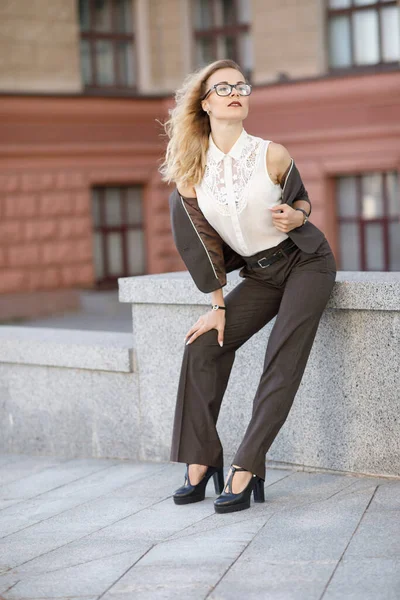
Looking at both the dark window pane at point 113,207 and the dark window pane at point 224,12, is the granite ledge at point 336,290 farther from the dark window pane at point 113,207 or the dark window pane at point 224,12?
the dark window pane at point 224,12

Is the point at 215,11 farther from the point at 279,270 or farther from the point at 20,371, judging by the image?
the point at 279,270

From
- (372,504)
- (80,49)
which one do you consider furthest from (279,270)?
(80,49)

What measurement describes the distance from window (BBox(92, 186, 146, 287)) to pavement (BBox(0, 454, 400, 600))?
15.3 metres

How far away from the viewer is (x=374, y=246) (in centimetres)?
1962

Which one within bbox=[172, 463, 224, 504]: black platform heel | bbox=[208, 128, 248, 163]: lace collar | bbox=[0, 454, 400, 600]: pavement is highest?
bbox=[208, 128, 248, 163]: lace collar

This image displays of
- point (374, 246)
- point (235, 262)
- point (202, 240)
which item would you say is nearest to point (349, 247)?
point (374, 246)

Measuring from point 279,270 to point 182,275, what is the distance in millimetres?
1255

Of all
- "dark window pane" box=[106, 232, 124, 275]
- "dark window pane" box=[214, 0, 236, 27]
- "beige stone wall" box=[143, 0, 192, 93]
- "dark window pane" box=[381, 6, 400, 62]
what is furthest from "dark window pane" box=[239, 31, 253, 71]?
"dark window pane" box=[106, 232, 124, 275]

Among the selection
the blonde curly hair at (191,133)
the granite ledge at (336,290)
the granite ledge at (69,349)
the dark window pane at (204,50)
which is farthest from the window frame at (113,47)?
the blonde curly hair at (191,133)

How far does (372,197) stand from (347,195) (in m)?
0.46

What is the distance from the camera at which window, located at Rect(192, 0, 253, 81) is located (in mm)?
20781

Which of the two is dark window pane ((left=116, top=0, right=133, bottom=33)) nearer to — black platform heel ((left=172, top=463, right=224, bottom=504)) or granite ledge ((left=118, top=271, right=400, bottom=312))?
granite ledge ((left=118, top=271, right=400, bottom=312))

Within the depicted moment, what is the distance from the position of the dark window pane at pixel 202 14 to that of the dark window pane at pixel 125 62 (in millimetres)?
1409

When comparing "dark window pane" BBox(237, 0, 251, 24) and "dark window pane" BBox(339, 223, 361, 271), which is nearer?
"dark window pane" BBox(339, 223, 361, 271)
